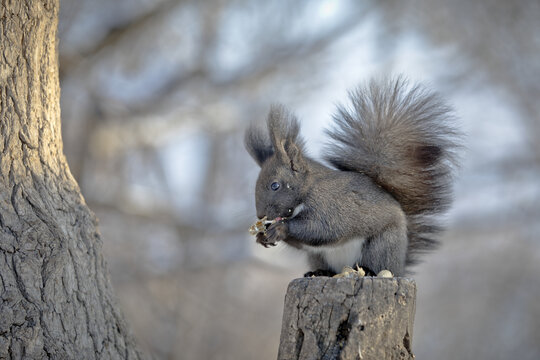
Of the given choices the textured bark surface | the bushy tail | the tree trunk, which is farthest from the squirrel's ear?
the textured bark surface

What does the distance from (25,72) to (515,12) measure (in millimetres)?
4713

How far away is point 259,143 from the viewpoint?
2135 mm

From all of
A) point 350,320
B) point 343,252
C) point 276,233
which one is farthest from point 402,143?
point 350,320

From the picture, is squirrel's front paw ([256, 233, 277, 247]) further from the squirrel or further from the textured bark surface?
the textured bark surface

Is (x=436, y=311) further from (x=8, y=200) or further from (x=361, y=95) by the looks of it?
(x=8, y=200)

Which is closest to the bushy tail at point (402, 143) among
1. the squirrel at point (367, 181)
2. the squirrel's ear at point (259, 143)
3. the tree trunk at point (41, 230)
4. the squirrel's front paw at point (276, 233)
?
the squirrel at point (367, 181)

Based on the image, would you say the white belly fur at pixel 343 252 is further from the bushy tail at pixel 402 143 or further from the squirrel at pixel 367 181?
the bushy tail at pixel 402 143

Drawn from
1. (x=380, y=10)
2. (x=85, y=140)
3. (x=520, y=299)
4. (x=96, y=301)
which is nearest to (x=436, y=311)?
(x=520, y=299)

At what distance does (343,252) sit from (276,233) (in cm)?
26

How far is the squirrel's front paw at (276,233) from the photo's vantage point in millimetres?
1829

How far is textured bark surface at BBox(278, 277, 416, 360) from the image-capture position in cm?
135

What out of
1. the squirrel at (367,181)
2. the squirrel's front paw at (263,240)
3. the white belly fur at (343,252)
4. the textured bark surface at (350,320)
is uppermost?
the squirrel at (367,181)

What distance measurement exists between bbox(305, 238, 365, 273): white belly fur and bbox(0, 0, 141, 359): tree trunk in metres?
0.67

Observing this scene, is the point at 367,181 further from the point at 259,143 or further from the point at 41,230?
the point at 41,230
